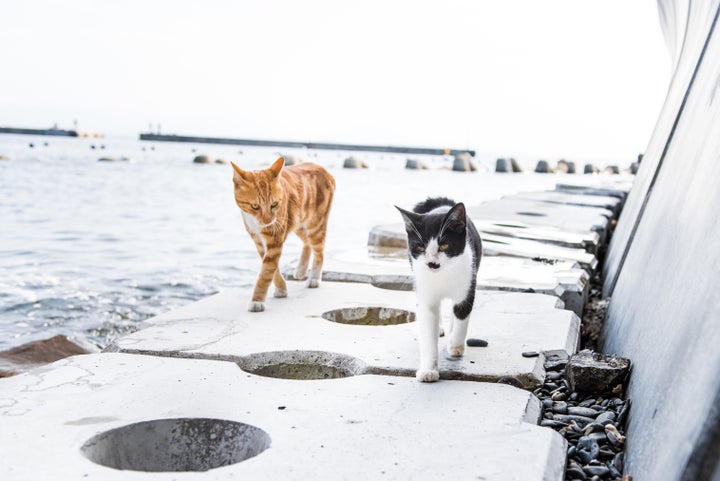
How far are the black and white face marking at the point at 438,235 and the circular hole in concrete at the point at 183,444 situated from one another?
99 centimetres

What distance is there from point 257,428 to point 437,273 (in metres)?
0.98

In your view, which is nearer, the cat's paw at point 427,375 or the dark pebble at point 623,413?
the dark pebble at point 623,413

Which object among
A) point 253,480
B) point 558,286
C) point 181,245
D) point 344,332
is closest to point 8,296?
point 181,245

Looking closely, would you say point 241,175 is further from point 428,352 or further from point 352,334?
point 428,352

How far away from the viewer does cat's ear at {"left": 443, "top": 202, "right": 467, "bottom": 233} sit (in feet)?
8.96

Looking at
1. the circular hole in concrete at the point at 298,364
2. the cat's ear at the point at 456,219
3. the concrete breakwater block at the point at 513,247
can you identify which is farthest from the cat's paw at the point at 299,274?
the cat's ear at the point at 456,219

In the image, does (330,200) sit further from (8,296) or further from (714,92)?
(8,296)

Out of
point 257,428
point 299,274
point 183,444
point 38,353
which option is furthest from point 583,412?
point 38,353

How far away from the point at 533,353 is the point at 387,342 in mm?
662

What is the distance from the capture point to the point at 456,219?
9.05 ft

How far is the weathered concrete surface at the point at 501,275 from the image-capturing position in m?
4.34

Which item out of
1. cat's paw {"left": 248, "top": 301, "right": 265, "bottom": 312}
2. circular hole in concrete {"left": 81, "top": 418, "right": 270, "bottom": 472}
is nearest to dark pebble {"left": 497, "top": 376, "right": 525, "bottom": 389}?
circular hole in concrete {"left": 81, "top": 418, "right": 270, "bottom": 472}

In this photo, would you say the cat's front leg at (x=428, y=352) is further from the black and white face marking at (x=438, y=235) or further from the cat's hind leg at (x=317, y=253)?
the cat's hind leg at (x=317, y=253)

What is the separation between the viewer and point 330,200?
190 inches
